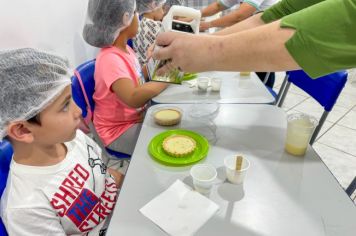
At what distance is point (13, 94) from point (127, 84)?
611 millimetres

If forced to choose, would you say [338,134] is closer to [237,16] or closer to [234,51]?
[237,16]

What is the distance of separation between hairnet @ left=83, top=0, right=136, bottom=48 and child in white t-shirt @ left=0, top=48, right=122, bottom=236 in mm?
587

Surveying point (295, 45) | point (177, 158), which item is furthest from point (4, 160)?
point (295, 45)

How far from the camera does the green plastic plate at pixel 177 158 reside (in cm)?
91

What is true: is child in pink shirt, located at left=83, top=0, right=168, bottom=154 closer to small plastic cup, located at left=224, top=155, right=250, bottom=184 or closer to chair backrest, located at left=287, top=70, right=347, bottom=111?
small plastic cup, located at left=224, top=155, right=250, bottom=184

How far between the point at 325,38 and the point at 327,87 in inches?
30.9

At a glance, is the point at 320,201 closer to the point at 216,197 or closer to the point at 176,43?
the point at 216,197

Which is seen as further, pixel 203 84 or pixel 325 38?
pixel 203 84

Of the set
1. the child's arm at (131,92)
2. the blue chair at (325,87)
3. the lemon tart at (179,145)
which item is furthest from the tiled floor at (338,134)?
the child's arm at (131,92)

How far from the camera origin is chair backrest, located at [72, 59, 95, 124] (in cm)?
134

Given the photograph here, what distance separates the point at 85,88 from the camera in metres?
1.39

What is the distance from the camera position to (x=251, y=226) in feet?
2.27

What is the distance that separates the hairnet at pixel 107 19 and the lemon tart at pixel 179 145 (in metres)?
Result: 0.70

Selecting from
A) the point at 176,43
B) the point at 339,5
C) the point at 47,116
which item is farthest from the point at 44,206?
the point at 339,5
